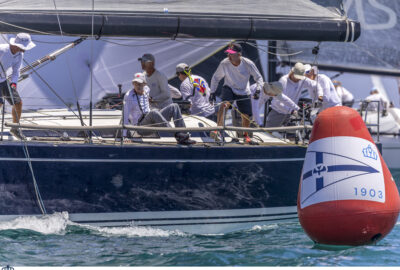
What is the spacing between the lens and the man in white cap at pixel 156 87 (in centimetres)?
912

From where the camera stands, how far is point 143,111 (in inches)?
333

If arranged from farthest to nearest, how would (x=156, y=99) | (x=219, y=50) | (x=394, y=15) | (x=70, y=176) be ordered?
1. (x=394, y=15)
2. (x=219, y=50)
3. (x=156, y=99)
4. (x=70, y=176)

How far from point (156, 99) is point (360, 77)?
15844 mm

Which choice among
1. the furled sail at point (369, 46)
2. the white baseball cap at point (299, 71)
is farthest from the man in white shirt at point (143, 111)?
the furled sail at point (369, 46)

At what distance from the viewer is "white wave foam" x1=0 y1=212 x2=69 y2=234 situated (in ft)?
25.2

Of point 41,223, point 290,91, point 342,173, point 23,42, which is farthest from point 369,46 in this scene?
point 41,223

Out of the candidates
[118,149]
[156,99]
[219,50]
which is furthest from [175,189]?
[219,50]

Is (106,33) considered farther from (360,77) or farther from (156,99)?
(360,77)

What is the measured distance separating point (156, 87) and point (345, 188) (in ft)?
10.9

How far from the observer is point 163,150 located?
26.0ft

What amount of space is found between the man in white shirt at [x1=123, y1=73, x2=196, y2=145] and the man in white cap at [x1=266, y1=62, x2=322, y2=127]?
154 cm

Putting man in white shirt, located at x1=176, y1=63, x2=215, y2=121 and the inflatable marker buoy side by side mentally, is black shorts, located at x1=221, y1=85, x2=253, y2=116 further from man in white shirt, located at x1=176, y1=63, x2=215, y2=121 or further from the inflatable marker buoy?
the inflatable marker buoy

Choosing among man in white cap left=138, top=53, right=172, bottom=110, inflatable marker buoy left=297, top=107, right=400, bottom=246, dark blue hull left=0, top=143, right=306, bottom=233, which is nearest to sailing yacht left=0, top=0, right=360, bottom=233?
dark blue hull left=0, top=143, right=306, bottom=233

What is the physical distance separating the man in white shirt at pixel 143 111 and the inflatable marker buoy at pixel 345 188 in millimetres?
1964
